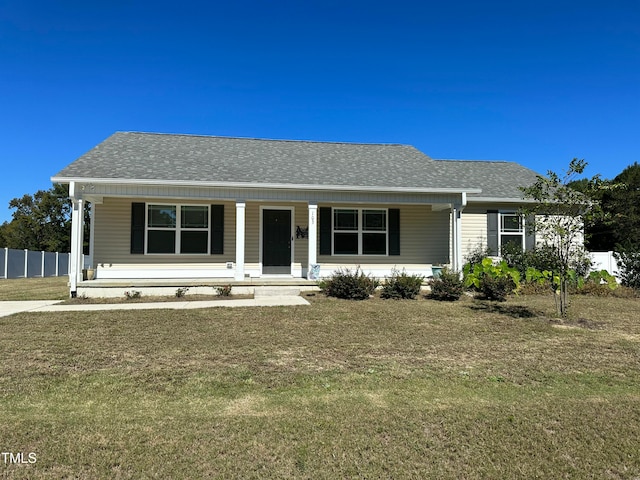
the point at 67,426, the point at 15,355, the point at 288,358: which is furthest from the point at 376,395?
the point at 15,355

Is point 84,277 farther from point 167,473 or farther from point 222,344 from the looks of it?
point 167,473

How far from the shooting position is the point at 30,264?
22312mm

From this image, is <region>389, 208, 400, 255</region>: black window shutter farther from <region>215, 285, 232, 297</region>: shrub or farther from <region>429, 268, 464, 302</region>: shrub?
<region>215, 285, 232, 297</region>: shrub

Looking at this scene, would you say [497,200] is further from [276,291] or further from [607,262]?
[276,291]

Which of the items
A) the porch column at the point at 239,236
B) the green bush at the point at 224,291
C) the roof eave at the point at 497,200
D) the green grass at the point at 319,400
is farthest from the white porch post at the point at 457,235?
the green bush at the point at 224,291

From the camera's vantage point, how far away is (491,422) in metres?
3.41

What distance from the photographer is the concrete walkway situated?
345 inches

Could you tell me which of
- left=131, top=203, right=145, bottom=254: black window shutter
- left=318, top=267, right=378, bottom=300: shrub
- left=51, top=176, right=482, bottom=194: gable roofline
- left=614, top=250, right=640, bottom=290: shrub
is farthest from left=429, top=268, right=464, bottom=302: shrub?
left=131, top=203, right=145, bottom=254: black window shutter

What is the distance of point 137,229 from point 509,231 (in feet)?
38.7

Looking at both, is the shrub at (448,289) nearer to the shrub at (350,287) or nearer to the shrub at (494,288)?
the shrub at (494,288)

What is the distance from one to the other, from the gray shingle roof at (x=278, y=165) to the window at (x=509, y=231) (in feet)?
2.42

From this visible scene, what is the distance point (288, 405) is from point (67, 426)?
1786 mm

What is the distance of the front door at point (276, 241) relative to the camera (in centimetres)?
1293

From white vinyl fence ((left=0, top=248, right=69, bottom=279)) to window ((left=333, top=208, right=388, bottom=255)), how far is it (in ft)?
55.1
